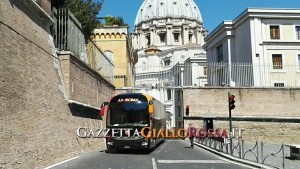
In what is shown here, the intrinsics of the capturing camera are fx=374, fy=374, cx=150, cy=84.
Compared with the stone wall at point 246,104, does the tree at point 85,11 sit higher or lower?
higher

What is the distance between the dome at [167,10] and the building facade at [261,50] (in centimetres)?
8022

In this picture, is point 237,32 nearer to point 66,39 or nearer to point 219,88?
point 219,88

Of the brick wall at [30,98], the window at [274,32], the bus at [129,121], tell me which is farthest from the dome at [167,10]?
the brick wall at [30,98]

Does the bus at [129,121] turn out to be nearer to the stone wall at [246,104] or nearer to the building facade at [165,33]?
the stone wall at [246,104]

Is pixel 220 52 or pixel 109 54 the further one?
pixel 220 52

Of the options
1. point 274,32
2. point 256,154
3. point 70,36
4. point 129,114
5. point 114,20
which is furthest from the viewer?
point 114,20

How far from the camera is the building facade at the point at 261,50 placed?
34812 mm

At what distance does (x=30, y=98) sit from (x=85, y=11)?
47.9 feet

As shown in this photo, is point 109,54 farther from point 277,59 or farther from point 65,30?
point 65,30

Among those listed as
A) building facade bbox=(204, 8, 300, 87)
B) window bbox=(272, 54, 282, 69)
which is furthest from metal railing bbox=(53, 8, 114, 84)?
window bbox=(272, 54, 282, 69)

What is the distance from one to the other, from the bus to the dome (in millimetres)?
102781

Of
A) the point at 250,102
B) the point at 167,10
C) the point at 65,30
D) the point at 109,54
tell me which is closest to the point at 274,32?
the point at 250,102

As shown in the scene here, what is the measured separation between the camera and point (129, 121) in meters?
17.4

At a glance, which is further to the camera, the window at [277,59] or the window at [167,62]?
the window at [167,62]
